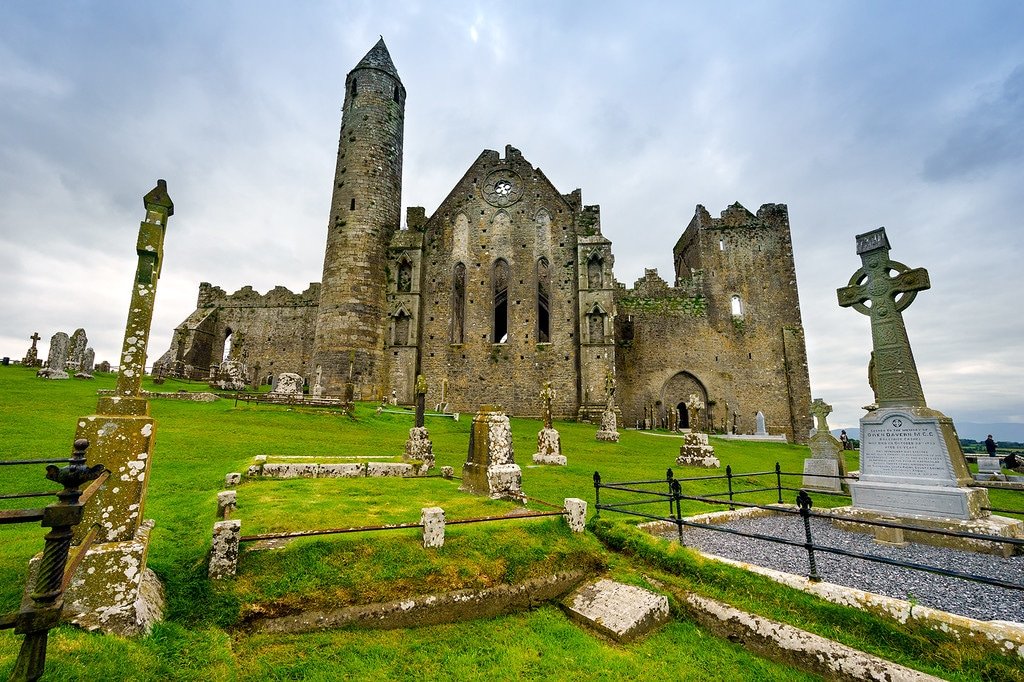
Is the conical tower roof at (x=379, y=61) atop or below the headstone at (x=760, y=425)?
atop

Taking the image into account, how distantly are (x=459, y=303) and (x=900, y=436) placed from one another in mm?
23581

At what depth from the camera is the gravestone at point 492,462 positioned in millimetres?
7508

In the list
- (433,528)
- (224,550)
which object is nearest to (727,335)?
(433,528)

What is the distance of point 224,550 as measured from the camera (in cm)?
404

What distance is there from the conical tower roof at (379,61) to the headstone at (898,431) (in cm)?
2868

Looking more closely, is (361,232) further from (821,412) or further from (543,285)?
(821,412)

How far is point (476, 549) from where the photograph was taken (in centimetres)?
513

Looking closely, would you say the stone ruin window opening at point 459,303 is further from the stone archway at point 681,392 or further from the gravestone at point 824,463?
the gravestone at point 824,463

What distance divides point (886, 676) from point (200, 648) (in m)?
4.96

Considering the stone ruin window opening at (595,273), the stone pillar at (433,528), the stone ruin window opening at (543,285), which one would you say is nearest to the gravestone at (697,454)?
the stone pillar at (433,528)

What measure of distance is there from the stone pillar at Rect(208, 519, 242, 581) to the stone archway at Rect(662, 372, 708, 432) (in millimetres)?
30283

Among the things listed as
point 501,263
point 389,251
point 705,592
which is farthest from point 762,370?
point 705,592

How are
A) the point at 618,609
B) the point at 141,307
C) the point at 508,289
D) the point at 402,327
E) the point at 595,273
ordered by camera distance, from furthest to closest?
1. the point at 508,289
2. the point at 402,327
3. the point at 595,273
4. the point at 618,609
5. the point at 141,307

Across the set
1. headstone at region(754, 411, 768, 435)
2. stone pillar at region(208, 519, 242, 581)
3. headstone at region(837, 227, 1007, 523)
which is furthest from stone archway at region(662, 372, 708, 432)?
stone pillar at region(208, 519, 242, 581)
